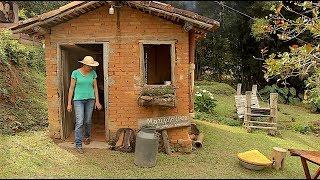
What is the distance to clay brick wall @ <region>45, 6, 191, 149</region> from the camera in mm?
8281

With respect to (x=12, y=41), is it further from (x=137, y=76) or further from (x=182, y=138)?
(x=182, y=138)

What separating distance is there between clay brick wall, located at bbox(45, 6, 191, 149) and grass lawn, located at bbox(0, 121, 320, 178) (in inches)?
39.8

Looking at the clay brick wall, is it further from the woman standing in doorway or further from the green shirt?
the green shirt

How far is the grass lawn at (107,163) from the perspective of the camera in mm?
6676

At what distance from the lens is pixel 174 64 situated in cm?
833

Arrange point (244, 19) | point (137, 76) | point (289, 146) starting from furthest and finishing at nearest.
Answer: point (244, 19) → point (289, 146) → point (137, 76)

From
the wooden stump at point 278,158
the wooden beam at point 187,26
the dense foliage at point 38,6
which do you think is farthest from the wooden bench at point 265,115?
the dense foliage at point 38,6

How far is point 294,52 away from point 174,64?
2.82 m

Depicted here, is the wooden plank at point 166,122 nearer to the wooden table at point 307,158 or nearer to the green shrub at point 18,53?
the wooden table at point 307,158

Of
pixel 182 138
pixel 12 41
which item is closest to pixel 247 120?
pixel 182 138

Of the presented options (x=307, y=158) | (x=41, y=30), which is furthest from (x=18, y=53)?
(x=307, y=158)

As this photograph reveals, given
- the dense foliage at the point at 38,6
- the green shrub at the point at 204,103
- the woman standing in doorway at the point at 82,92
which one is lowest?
the green shrub at the point at 204,103

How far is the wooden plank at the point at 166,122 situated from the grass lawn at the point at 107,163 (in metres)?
0.69

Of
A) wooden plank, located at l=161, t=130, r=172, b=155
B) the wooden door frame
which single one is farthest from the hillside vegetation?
wooden plank, located at l=161, t=130, r=172, b=155
